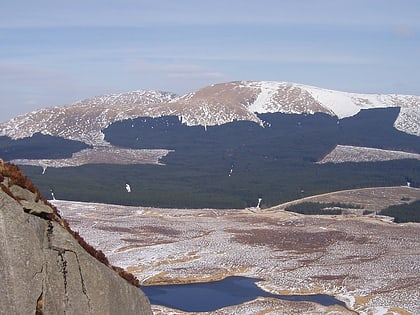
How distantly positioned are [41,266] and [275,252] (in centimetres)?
6455

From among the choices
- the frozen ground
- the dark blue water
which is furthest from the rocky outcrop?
the dark blue water

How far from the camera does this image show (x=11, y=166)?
43.8ft

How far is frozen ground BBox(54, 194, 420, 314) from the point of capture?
178ft

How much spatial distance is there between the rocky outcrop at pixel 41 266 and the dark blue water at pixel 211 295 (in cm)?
3719

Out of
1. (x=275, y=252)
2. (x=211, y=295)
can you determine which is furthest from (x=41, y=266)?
(x=275, y=252)

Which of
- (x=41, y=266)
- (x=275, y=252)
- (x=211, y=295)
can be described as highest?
(x=41, y=266)

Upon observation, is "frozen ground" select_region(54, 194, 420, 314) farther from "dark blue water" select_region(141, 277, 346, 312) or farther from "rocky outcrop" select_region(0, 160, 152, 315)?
"rocky outcrop" select_region(0, 160, 152, 315)

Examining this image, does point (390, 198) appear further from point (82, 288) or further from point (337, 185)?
point (82, 288)

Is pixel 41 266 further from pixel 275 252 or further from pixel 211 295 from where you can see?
pixel 275 252

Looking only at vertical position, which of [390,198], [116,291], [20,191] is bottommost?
[390,198]

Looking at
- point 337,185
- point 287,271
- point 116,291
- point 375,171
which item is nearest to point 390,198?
point 337,185

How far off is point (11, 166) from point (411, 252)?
221 ft

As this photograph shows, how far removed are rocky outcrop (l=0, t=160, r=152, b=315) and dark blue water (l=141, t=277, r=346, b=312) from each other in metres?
37.2

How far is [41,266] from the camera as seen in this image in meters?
11.3
